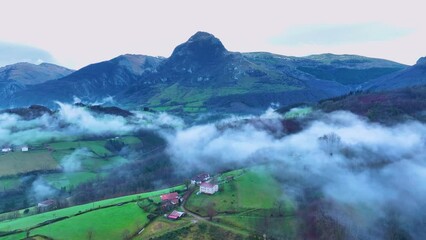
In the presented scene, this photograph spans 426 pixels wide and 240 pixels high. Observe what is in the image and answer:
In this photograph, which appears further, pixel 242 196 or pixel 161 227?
pixel 242 196

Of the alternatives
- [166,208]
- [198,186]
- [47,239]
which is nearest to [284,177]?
[198,186]

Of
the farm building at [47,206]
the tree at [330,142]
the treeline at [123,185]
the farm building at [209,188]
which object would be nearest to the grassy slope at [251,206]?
the farm building at [209,188]

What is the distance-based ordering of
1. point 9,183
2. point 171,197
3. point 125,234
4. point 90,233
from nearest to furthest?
point 90,233 → point 125,234 → point 171,197 → point 9,183

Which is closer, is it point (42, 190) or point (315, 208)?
point (315, 208)

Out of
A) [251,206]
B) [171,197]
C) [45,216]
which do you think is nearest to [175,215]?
[171,197]

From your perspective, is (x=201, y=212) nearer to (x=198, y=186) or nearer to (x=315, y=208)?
(x=198, y=186)

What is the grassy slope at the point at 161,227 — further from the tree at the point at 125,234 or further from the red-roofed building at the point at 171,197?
the red-roofed building at the point at 171,197

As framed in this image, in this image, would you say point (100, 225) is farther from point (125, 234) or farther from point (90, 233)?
point (125, 234)

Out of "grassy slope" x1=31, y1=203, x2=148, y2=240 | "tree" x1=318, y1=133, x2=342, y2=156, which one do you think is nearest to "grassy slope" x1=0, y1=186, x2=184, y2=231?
"grassy slope" x1=31, y1=203, x2=148, y2=240

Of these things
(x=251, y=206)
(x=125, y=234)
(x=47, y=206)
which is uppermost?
(x=251, y=206)
